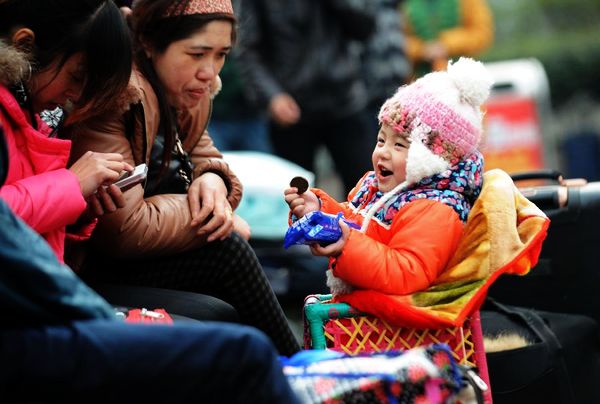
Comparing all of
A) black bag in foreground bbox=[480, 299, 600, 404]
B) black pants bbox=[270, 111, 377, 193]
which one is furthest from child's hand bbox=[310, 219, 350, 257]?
black pants bbox=[270, 111, 377, 193]

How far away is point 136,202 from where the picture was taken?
10.2 ft

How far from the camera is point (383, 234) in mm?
3096

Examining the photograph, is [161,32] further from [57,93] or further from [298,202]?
[298,202]

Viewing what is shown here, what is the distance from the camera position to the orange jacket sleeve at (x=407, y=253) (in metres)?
A: 2.92

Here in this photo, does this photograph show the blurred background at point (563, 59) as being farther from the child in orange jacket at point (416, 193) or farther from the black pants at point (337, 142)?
the child in orange jacket at point (416, 193)

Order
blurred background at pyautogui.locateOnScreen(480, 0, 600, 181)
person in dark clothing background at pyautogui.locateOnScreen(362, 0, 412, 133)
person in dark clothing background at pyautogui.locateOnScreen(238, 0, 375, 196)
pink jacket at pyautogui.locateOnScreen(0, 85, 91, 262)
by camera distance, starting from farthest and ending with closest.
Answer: blurred background at pyautogui.locateOnScreen(480, 0, 600, 181), person in dark clothing background at pyautogui.locateOnScreen(362, 0, 412, 133), person in dark clothing background at pyautogui.locateOnScreen(238, 0, 375, 196), pink jacket at pyautogui.locateOnScreen(0, 85, 91, 262)

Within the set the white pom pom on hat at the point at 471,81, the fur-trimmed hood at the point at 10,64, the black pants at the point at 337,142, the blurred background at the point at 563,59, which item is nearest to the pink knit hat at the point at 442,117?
the white pom pom on hat at the point at 471,81

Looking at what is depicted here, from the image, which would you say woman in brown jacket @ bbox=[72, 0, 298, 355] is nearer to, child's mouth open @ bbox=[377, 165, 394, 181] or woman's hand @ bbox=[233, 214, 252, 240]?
woman's hand @ bbox=[233, 214, 252, 240]

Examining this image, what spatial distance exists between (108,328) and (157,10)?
139cm

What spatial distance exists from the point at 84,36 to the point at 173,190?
2.38ft

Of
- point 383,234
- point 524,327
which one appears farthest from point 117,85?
point 524,327

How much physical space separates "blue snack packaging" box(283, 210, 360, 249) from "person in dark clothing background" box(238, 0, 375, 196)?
Result: 250cm

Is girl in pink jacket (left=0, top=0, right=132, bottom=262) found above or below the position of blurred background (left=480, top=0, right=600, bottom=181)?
above

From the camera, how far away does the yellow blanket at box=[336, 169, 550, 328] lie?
2.91 meters
